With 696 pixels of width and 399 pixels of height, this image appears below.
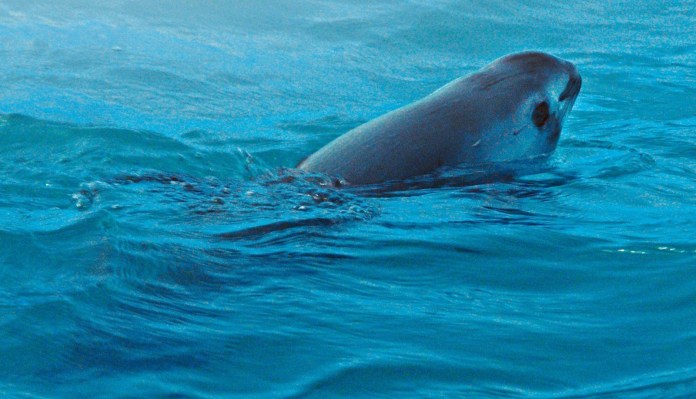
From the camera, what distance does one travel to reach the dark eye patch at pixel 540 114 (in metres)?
5.96

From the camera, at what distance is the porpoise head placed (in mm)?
5691

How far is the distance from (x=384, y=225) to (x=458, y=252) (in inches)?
15.9

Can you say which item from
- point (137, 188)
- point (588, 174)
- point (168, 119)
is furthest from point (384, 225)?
point (168, 119)

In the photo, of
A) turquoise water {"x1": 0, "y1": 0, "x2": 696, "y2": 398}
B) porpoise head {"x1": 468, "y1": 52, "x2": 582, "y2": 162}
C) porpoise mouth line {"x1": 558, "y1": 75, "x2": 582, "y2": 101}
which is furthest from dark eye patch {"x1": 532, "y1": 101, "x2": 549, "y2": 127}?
turquoise water {"x1": 0, "y1": 0, "x2": 696, "y2": 398}

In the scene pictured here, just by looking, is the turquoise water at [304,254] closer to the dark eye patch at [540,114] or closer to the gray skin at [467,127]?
the gray skin at [467,127]

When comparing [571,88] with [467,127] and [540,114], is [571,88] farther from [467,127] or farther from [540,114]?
[467,127]

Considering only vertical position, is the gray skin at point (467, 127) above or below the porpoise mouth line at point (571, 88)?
below

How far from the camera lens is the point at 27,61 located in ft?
28.5

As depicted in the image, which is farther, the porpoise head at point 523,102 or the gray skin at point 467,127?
the porpoise head at point 523,102

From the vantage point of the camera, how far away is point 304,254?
163 inches

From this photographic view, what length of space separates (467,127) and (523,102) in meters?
0.55

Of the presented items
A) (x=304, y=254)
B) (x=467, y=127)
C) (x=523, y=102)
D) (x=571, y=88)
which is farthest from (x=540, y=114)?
(x=304, y=254)

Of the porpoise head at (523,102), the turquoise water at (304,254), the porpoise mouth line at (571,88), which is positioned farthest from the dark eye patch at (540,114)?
the turquoise water at (304,254)

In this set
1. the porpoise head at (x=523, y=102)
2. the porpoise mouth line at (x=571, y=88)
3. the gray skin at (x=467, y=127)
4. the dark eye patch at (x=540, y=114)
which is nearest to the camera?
the gray skin at (x=467, y=127)
